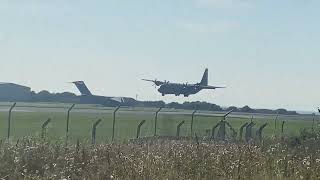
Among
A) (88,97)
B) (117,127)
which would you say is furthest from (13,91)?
(117,127)

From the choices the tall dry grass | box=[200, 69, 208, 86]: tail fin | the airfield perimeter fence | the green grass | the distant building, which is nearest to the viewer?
the tall dry grass

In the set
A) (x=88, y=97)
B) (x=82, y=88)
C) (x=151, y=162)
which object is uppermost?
(x=82, y=88)

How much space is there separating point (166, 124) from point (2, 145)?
70.6 ft

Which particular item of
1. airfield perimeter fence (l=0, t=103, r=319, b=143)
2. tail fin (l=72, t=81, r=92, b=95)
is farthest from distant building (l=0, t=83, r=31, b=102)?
airfield perimeter fence (l=0, t=103, r=319, b=143)

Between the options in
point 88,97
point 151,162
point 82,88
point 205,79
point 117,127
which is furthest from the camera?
point 205,79

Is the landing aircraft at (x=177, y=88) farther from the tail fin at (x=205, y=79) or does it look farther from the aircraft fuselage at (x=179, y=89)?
the tail fin at (x=205, y=79)

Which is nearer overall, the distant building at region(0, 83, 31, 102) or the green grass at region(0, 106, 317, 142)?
the green grass at region(0, 106, 317, 142)

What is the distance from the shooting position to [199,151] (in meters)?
11.6

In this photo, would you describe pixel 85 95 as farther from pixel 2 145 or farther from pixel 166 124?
pixel 2 145

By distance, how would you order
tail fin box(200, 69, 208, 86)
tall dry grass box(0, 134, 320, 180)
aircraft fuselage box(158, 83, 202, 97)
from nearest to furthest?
tall dry grass box(0, 134, 320, 180) → aircraft fuselage box(158, 83, 202, 97) → tail fin box(200, 69, 208, 86)

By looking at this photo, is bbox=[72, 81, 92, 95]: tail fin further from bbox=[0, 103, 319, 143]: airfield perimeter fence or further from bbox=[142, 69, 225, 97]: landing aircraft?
bbox=[0, 103, 319, 143]: airfield perimeter fence

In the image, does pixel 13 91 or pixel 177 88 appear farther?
pixel 13 91

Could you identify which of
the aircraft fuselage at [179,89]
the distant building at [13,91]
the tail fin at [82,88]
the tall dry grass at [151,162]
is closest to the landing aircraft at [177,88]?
the aircraft fuselage at [179,89]

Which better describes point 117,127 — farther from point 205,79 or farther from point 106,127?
point 205,79
